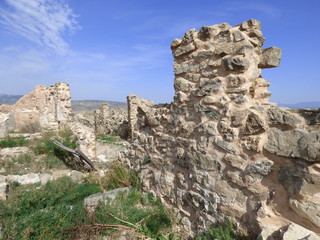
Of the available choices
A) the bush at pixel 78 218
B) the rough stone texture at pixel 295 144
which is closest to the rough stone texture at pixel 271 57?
the rough stone texture at pixel 295 144

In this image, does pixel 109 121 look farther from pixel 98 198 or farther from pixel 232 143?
pixel 232 143

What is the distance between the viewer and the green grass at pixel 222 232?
7.77ft

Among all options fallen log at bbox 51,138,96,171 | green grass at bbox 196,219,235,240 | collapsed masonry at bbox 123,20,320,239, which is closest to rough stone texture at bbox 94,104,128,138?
fallen log at bbox 51,138,96,171

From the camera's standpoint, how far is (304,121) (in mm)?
2051

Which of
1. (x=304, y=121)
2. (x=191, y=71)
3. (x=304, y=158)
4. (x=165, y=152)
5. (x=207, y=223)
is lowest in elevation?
(x=207, y=223)

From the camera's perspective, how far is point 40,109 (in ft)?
46.3

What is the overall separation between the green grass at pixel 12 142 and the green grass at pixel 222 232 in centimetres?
797

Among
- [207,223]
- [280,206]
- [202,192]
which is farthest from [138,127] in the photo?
[280,206]

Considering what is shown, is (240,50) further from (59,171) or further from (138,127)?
(59,171)

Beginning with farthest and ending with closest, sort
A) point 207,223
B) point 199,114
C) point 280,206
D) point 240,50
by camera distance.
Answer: point 199,114, point 207,223, point 240,50, point 280,206

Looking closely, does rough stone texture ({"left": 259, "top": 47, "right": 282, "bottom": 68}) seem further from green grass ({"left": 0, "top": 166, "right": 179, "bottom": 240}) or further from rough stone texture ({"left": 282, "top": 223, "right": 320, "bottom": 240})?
green grass ({"left": 0, "top": 166, "right": 179, "bottom": 240})

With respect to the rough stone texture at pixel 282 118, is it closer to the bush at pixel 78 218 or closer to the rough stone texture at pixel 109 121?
the bush at pixel 78 218

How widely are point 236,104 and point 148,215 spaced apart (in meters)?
2.01

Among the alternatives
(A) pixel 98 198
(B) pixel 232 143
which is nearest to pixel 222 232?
(B) pixel 232 143
